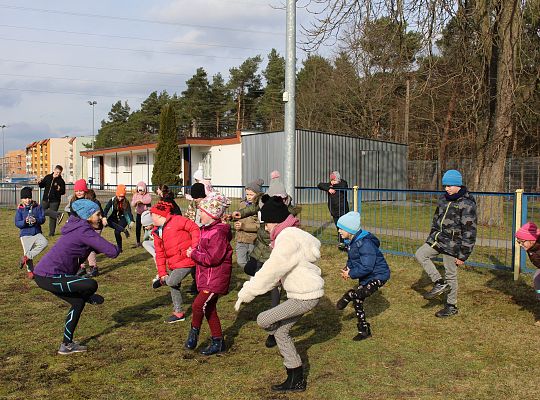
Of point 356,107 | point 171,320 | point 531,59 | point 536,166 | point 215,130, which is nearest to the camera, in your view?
point 171,320

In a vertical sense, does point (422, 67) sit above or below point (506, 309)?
above

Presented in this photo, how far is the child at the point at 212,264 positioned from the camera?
199 inches

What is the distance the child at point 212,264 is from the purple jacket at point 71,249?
0.93 m

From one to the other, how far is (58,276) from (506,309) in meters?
5.65

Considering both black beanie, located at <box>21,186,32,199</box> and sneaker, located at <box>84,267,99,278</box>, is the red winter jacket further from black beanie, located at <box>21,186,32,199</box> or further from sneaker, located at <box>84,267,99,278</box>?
black beanie, located at <box>21,186,32,199</box>

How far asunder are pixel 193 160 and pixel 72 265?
96.7 feet

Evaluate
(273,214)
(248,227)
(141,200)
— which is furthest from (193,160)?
(273,214)

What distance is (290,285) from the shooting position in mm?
4305

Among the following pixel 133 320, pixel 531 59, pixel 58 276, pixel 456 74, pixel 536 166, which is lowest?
pixel 133 320

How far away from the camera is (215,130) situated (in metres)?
65.4

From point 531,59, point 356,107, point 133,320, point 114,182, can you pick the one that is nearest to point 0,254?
point 133,320

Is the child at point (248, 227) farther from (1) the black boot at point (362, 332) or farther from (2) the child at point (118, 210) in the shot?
(2) the child at point (118, 210)

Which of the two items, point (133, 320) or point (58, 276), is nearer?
point (58, 276)

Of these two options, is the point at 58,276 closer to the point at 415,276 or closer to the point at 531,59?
the point at 415,276
